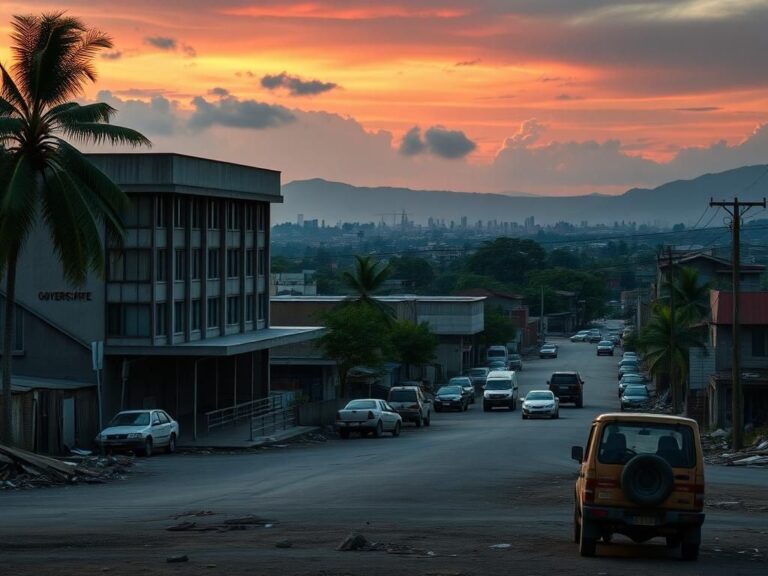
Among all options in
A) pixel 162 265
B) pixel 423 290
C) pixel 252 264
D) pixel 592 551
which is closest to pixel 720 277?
pixel 252 264

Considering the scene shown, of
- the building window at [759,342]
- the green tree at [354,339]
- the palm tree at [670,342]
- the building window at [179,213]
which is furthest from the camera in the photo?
the palm tree at [670,342]

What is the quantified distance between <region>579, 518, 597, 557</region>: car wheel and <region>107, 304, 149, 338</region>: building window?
2973 cm

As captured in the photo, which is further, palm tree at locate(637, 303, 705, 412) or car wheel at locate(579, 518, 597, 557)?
palm tree at locate(637, 303, 705, 412)

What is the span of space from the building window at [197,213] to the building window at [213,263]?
1.64 m

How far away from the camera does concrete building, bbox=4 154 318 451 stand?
42.1 meters

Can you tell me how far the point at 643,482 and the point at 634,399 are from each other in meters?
51.7

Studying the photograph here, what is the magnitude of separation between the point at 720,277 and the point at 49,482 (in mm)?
71997

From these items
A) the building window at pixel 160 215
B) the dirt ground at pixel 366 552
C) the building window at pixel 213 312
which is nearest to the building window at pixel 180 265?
the building window at pixel 160 215

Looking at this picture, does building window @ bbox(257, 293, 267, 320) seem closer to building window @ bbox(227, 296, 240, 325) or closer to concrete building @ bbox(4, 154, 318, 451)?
building window @ bbox(227, 296, 240, 325)

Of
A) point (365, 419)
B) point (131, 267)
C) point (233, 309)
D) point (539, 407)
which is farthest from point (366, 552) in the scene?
point (539, 407)

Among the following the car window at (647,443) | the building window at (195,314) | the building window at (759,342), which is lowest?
the building window at (759,342)

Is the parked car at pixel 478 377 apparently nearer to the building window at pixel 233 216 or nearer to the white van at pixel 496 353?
the white van at pixel 496 353

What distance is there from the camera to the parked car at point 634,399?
65.3 m

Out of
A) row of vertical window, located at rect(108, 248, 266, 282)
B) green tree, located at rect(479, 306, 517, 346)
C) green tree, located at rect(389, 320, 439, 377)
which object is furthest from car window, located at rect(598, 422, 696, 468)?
green tree, located at rect(479, 306, 517, 346)
